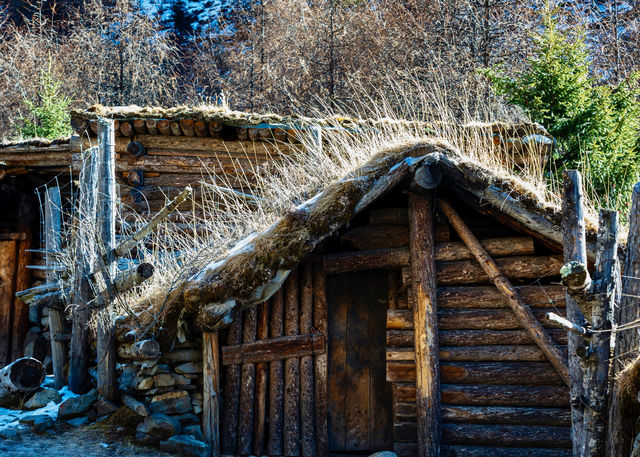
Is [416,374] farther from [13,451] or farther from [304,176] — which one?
[13,451]

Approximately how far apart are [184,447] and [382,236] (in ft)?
9.20

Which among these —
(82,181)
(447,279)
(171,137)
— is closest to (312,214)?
(447,279)

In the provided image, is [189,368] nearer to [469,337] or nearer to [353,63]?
[469,337]

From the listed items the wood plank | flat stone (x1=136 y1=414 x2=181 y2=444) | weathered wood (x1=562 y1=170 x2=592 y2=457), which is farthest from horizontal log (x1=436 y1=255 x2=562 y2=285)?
flat stone (x1=136 y1=414 x2=181 y2=444)

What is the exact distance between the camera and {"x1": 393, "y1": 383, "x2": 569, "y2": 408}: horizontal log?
5.79 metres

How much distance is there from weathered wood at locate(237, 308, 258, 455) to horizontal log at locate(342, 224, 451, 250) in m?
1.29

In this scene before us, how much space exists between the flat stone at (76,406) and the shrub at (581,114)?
7.22m

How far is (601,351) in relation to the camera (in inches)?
160

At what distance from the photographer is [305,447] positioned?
6148 millimetres

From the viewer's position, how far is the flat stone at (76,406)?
21.3 feet

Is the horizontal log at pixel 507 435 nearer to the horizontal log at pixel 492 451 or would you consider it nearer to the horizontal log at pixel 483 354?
the horizontal log at pixel 492 451

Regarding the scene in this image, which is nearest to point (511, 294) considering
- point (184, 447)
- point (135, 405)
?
point (184, 447)

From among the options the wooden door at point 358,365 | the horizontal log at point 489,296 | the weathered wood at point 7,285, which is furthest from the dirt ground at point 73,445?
the weathered wood at point 7,285

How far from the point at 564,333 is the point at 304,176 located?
3.77m
